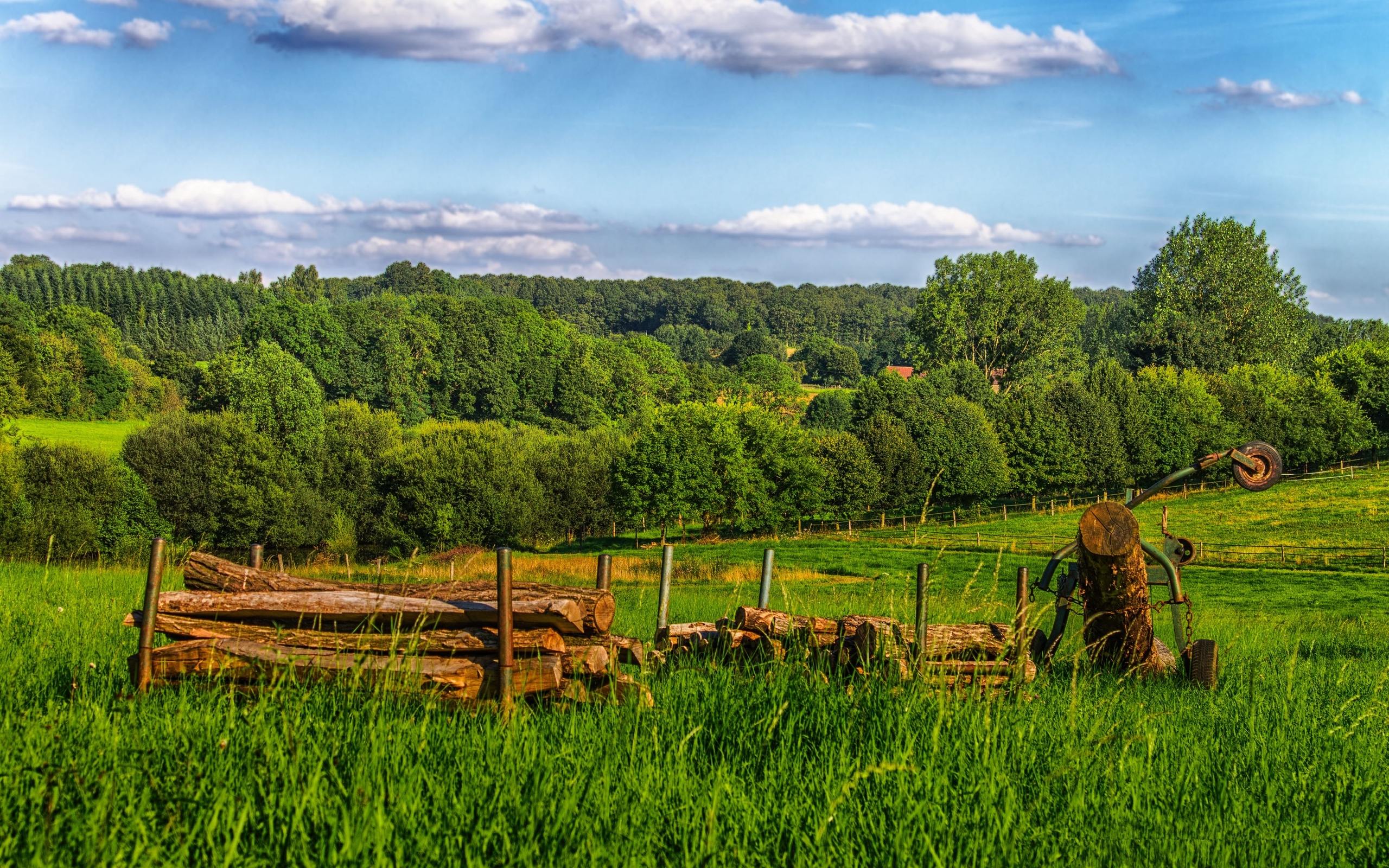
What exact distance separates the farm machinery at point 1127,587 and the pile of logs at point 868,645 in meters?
1.52

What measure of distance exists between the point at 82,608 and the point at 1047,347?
309 ft

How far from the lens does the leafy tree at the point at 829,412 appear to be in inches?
4126

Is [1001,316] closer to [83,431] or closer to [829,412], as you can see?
[829,412]

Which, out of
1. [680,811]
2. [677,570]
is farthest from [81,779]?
[677,570]

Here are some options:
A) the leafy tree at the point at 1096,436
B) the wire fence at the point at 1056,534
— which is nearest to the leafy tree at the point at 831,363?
the leafy tree at the point at 1096,436

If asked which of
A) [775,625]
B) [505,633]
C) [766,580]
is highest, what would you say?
[505,633]

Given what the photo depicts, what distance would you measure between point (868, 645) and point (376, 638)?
3150 millimetres

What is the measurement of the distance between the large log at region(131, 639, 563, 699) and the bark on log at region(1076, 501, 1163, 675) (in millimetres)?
5399

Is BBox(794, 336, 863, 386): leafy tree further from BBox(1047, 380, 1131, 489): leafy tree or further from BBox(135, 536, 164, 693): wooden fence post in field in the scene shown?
BBox(135, 536, 164, 693): wooden fence post in field

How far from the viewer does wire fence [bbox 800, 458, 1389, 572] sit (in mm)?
45469

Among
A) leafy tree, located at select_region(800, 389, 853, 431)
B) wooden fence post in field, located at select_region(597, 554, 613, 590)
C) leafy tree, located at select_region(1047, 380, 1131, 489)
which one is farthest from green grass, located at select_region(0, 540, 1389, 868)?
leafy tree, located at select_region(800, 389, 853, 431)

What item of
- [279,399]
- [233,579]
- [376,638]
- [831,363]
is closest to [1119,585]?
[376,638]

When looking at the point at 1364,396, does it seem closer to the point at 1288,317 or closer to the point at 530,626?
the point at 1288,317

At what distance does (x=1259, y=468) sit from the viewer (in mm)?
9250
